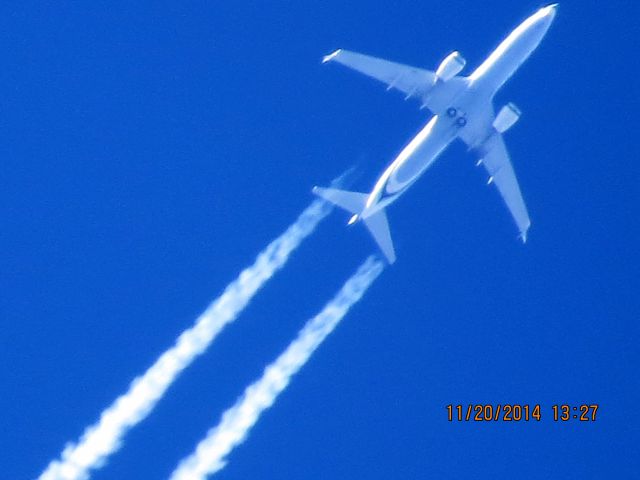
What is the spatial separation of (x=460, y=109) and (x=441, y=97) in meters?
1.13

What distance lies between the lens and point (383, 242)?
7100cm

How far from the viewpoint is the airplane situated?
6625 cm

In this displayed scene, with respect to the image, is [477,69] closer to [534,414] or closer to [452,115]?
[452,115]

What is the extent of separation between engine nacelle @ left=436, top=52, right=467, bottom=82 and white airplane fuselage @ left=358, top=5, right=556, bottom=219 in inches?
59.9

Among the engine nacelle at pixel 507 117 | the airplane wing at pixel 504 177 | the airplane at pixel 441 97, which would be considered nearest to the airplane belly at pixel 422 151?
the airplane at pixel 441 97

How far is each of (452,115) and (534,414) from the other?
1803 centimetres

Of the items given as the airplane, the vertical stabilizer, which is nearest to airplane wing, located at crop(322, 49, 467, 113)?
the airplane

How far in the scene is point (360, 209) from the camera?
227ft

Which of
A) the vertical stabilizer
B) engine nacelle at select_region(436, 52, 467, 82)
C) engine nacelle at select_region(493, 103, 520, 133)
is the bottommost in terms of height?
the vertical stabilizer

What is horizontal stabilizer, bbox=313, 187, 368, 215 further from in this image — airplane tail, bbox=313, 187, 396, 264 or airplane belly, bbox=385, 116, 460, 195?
airplane belly, bbox=385, 116, 460, 195

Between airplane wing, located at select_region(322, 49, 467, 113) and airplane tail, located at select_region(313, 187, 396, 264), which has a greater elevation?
airplane wing, located at select_region(322, 49, 467, 113)

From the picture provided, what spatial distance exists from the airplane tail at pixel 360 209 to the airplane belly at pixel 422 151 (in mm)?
2318

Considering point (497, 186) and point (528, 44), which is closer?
point (528, 44)

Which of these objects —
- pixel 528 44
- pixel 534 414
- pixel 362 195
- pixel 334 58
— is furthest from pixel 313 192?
pixel 534 414
